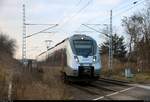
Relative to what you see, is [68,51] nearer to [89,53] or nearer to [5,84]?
[89,53]

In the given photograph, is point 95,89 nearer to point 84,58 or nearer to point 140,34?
point 84,58

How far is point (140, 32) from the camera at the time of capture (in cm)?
8025

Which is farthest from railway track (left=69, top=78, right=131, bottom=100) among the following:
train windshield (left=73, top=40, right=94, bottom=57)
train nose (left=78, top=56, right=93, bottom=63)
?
train windshield (left=73, top=40, right=94, bottom=57)

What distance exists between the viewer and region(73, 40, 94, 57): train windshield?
3503cm

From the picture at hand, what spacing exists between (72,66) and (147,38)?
39.9 m

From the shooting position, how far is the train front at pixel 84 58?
34.6 meters

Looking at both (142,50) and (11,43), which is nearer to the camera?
(142,50)

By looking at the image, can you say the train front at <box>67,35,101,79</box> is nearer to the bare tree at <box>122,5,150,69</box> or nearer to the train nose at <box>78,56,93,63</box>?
the train nose at <box>78,56,93,63</box>

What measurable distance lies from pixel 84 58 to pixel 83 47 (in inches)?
38.9

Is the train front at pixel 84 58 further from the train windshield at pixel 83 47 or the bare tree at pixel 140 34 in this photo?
the bare tree at pixel 140 34

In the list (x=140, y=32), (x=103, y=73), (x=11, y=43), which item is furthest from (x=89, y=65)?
(x=11, y=43)

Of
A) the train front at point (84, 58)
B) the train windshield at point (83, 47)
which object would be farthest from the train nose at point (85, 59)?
the train windshield at point (83, 47)

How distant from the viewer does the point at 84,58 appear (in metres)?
34.9

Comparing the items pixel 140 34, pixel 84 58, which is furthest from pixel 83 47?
pixel 140 34
